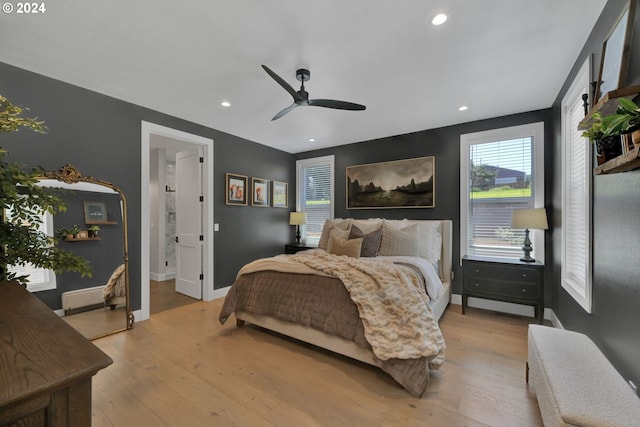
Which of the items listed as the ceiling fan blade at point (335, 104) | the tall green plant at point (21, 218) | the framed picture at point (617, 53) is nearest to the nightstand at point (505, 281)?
the framed picture at point (617, 53)

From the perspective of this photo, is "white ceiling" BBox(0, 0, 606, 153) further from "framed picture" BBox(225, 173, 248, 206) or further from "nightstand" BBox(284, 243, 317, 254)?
"nightstand" BBox(284, 243, 317, 254)

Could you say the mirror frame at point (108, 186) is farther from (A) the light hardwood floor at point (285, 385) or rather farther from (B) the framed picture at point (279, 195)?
(B) the framed picture at point (279, 195)

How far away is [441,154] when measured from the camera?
3.91 meters

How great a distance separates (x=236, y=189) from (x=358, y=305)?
2.99m

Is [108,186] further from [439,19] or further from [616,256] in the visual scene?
[616,256]

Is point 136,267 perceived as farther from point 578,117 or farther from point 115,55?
point 578,117

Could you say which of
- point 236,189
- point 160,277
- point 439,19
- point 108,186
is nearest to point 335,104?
point 439,19

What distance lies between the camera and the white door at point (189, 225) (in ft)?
13.2

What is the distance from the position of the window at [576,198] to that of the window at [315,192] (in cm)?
324

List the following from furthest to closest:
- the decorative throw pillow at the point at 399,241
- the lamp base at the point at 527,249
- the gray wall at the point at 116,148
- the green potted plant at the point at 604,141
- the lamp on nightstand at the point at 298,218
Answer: the lamp on nightstand at the point at 298,218 → the decorative throw pillow at the point at 399,241 → the lamp base at the point at 527,249 → the gray wall at the point at 116,148 → the green potted plant at the point at 604,141

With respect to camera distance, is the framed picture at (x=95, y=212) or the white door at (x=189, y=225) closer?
the framed picture at (x=95, y=212)

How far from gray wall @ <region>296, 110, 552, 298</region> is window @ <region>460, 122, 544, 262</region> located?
8cm

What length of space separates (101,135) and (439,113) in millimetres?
3983

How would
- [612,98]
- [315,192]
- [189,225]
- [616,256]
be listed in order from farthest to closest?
[315,192]
[189,225]
[616,256]
[612,98]
